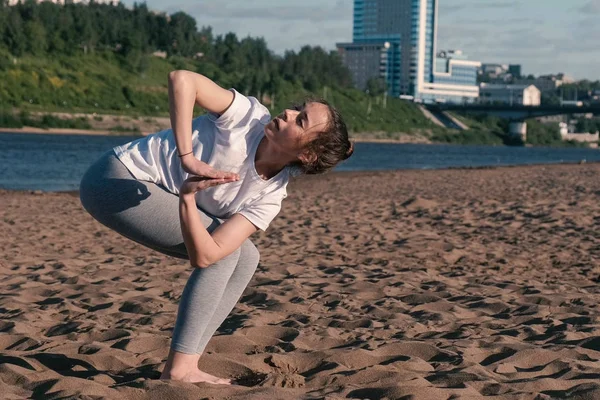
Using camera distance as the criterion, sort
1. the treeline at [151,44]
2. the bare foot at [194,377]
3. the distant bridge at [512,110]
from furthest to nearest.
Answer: the distant bridge at [512,110] → the treeline at [151,44] → the bare foot at [194,377]

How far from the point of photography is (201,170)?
12.3 ft

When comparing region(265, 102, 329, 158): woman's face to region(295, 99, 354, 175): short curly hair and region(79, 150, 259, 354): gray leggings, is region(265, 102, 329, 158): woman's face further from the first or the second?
region(79, 150, 259, 354): gray leggings

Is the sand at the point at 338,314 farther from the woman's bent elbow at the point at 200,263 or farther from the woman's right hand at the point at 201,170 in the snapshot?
the woman's right hand at the point at 201,170

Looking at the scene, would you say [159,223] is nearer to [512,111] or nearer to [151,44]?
[151,44]

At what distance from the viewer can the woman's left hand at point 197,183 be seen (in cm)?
376

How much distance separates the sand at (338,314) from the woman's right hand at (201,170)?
93cm

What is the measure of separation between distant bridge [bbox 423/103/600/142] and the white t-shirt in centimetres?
9202

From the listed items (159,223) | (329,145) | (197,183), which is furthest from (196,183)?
(329,145)

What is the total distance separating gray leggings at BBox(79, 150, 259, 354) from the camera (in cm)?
408

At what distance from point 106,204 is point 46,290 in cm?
322

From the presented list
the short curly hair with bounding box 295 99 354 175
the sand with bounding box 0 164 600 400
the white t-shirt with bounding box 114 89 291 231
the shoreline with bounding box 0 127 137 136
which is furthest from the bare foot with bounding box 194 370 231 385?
the shoreline with bounding box 0 127 137 136

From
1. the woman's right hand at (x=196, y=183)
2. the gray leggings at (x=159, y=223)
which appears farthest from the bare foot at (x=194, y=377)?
the woman's right hand at (x=196, y=183)

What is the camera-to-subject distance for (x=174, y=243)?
4141mm

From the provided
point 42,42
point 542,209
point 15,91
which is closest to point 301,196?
point 542,209
